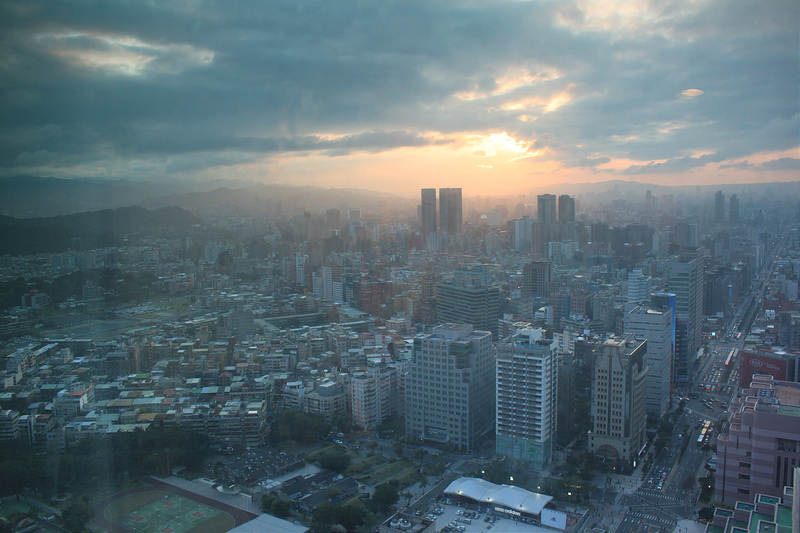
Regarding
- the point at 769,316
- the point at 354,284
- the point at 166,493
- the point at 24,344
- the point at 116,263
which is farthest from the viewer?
the point at 354,284

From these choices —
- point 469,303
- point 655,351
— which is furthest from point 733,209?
point 469,303

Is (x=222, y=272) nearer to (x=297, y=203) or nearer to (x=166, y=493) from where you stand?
(x=297, y=203)

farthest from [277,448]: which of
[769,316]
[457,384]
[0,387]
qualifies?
[769,316]

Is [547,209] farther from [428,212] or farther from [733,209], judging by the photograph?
[733,209]

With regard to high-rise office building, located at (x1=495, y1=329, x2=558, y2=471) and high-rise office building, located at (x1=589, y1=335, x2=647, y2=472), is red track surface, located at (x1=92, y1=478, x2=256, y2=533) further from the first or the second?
high-rise office building, located at (x1=589, y1=335, x2=647, y2=472)

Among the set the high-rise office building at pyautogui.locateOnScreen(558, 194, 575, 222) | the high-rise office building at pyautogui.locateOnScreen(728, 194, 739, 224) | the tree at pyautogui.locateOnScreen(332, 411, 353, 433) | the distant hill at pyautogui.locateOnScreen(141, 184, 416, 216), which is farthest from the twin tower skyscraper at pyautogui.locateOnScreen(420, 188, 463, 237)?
the tree at pyautogui.locateOnScreen(332, 411, 353, 433)

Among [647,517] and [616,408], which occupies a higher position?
[616,408]

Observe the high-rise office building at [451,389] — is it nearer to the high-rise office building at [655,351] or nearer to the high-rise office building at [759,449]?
the high-rise office building at [655,351]
